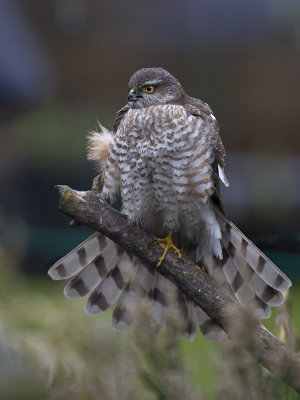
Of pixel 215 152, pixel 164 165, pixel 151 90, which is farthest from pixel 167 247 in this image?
pixel 151 90

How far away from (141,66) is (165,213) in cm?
140

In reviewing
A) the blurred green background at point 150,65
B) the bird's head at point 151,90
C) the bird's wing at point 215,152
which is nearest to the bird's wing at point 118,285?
the bird's wing at point 215,152

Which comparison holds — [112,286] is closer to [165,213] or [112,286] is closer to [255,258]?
[165,213]

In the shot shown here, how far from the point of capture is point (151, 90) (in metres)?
2.01

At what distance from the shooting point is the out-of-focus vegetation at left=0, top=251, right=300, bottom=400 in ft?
3.57

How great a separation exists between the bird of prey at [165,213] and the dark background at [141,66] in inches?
40.6

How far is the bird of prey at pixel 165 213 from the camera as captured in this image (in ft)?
6.15

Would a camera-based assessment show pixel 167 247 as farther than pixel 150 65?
No

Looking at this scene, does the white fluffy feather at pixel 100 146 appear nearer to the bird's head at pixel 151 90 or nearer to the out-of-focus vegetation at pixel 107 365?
the bird's head at pixel 151 90

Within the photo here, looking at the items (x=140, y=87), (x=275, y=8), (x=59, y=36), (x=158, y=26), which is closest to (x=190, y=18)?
(x=158, y=26)

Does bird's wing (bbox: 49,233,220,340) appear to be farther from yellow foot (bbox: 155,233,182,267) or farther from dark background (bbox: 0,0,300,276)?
dark background (bbox: 0,0,300,276)

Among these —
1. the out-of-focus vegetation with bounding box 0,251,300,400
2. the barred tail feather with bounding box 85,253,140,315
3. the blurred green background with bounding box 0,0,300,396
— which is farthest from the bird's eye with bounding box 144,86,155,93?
the blurred green background with bounding box 0,0,300,396

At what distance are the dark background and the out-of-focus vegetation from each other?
1.37 m

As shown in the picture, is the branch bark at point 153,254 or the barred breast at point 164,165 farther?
A: the barred breast at point 164,165
